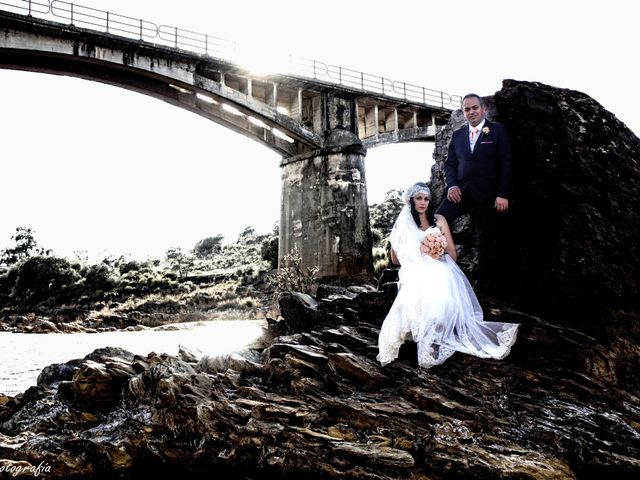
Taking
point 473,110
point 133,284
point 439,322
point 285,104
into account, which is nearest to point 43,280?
point 133,284

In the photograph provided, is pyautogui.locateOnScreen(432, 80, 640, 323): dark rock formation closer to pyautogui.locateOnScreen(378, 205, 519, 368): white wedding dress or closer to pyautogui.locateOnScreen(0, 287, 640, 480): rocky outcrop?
pyautogui.locateOnScreen(0, 287, 640, 480): rocky outcrop

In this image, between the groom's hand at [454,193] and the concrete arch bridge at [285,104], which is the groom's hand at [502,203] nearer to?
the groom's hand at [454,193]

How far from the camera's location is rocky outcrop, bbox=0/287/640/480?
13.0ft

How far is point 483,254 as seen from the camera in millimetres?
6043

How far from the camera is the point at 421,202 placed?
5523mm

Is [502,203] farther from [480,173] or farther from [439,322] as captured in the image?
[439,322]

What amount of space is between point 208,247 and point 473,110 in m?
61.3

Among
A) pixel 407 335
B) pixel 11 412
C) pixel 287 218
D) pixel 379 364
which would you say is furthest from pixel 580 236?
pixel 287 218

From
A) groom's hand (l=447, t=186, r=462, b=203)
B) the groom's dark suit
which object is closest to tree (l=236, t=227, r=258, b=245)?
the groom's dark suit

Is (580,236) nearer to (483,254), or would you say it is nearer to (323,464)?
(483,254)

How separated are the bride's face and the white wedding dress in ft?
1.87

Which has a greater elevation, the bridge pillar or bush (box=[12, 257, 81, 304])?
the bridge pillar

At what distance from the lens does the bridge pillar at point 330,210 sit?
63.9ft

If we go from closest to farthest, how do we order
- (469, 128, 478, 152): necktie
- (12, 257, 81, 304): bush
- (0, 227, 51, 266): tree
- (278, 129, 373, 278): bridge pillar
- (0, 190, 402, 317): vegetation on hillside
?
(469, 128, 478, 152): necktie → (278, 129, 373, 278): bridge pillar → (0, 190, 402, 317): vegetation on hillside → (12, 257, 81, 304): bush → (0, 227, 51, 266): tree
